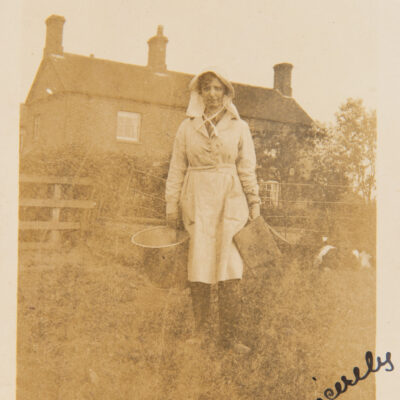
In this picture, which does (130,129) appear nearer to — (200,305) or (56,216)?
(56,216)

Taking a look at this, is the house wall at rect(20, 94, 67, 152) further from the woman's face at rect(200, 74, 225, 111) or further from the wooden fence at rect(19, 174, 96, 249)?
the woman's face at rect(200, 74, 225, 111)

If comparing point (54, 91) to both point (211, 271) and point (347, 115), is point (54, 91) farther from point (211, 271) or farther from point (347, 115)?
point (347, 115)

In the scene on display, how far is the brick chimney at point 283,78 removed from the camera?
10.3ft

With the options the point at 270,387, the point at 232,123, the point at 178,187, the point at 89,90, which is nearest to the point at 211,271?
the point at 178,187

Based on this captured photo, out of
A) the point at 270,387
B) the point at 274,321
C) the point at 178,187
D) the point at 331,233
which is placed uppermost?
the point at 178,187

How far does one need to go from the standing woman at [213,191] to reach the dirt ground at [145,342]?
0.11m

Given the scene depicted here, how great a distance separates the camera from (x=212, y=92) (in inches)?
107

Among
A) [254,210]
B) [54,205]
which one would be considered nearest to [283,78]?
[254,210]

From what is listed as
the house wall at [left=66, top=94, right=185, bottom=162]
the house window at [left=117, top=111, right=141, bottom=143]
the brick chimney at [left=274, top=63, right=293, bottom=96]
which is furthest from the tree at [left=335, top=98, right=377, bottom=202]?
the house window at [left=117, top=111, right=141, bottom=143]

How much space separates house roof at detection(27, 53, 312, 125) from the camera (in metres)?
2.68

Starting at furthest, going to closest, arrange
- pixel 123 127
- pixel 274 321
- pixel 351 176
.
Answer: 1. pixel 351 176
2. pixel 274 321
3. pixel 123 127

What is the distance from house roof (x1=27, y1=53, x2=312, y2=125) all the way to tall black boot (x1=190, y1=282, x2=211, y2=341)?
134cm

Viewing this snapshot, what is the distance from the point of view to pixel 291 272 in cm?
311

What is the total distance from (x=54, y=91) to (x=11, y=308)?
5.00ft
